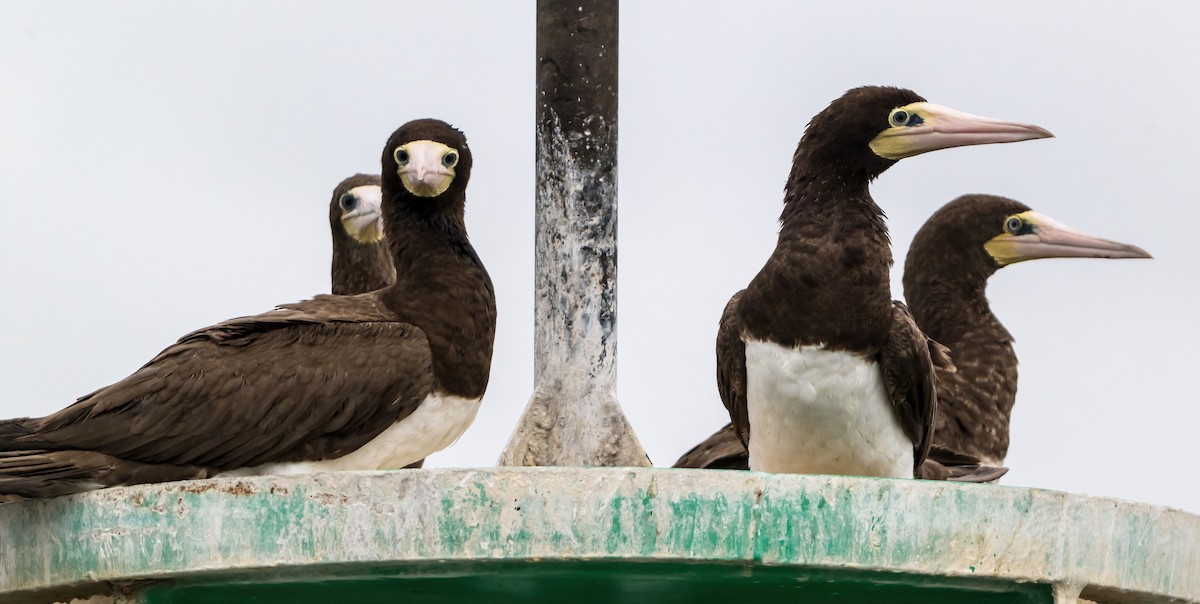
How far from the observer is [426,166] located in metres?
9.23

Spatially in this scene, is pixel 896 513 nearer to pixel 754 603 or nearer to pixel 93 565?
pixel 754 603

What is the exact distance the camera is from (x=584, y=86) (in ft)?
30.9

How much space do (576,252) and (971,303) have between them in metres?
3.84

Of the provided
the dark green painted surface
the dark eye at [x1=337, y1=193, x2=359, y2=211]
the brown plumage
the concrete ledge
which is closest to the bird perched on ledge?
the brown plumage

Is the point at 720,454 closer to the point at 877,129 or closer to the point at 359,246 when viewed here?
the point at 877,129

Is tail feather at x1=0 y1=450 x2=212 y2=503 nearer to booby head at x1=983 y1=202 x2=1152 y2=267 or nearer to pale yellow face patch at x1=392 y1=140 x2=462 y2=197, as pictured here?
pale yellow face patch at x1=392 y1=140 x2=462 y2=197

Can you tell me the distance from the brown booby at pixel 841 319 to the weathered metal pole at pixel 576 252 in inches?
26.9

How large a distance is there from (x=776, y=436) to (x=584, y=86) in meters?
1.90

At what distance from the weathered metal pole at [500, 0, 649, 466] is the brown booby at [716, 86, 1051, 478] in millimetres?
683

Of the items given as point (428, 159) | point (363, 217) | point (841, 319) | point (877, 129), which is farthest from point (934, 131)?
point (363, 217)

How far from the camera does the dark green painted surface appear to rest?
622 cm

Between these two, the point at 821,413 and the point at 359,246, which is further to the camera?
the point at 359,246

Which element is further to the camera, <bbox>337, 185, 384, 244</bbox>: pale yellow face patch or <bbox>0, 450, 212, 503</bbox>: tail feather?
<bbox>337, 185, 384, 244</bbox>: pale yellow face patch

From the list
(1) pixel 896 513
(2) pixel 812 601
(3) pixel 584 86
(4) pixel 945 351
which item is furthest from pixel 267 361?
(4) pixel 945 351
